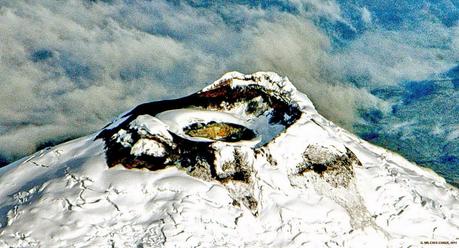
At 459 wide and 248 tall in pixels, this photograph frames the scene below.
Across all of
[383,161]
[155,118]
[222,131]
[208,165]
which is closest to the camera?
[208,165]

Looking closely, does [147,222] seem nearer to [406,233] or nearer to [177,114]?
[177,114]

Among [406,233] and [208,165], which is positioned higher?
[208,165]

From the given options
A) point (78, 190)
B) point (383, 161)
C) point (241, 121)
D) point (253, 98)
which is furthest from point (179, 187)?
point (383, 161)

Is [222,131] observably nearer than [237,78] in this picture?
Yes

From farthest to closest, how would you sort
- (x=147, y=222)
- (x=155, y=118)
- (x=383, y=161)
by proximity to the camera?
(x=383, y=161)
(x=155, y=118)
(x=147, y=222)

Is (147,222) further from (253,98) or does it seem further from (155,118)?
(253,98)

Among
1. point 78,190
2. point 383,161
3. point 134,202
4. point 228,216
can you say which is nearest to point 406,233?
point 383,161
